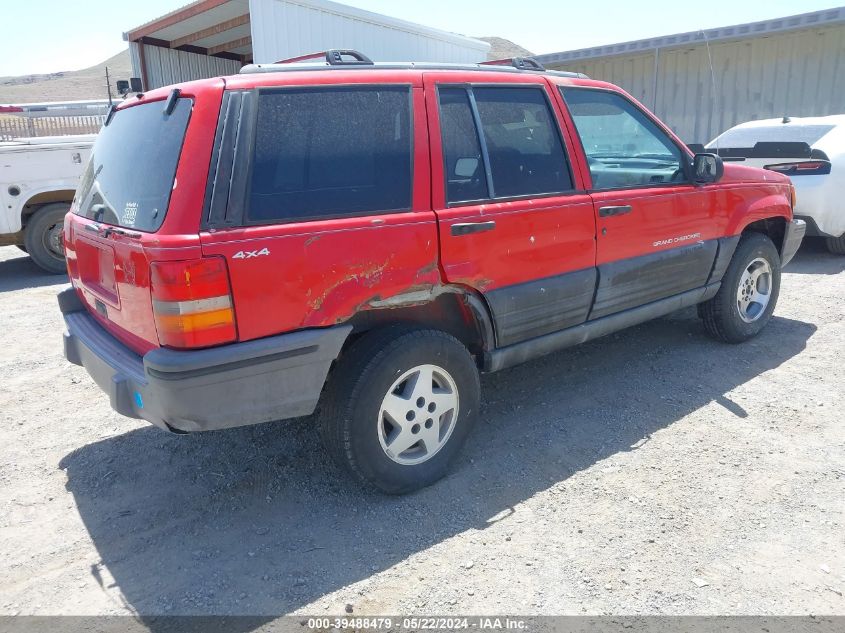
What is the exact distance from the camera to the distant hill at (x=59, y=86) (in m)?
54.5

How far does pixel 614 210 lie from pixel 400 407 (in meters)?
1.82

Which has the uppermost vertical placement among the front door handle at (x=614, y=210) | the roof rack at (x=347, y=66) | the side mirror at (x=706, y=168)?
the roof rack at (x=347, y=66)

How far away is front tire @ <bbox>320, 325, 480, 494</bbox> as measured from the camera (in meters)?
3.00

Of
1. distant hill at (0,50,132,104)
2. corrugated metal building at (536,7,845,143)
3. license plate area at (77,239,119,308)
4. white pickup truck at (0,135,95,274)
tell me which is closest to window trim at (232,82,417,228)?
license plate area at (77,239,119,308)

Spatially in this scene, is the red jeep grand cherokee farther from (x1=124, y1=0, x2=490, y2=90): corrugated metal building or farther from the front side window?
(x1=124, y1=0, x2=490, y2=90): corrugated metal building

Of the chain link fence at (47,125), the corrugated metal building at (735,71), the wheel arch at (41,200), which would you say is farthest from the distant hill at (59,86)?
the wheel arch at (41,200)

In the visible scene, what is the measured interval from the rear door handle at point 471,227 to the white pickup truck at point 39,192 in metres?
6.63

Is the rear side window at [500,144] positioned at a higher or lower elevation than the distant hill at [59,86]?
lower

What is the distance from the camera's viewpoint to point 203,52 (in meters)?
14.5

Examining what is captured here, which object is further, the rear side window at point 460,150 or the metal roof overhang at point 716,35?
the metal roof overhang at point 716,35

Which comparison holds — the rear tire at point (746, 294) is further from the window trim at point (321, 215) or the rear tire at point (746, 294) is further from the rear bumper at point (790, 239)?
the window trim at point (321, 215)

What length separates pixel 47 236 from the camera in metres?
8.44

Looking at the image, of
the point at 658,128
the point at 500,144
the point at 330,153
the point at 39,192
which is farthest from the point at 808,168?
the point at 39,192

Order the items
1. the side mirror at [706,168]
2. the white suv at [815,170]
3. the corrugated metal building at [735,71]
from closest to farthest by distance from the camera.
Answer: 1. the side mirror at [706,168]
2. the white suv at [815,170]
3. the corrugated metal building at [735,71]
